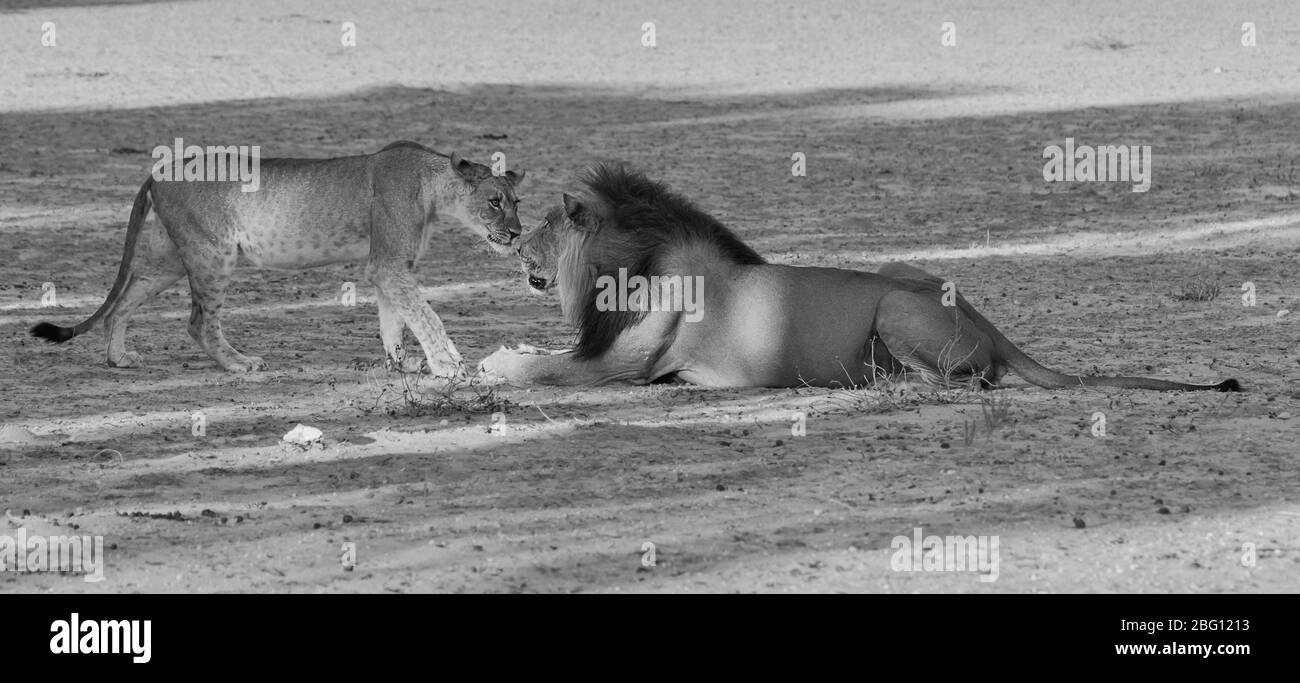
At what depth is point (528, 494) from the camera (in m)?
6.34

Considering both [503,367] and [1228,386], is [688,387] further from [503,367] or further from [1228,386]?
[1228,386]

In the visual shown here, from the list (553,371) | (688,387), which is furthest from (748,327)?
(553,371)

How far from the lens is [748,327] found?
26.4 feet

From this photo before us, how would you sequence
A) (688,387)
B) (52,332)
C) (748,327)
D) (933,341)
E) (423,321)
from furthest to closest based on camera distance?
(52,332) < (423,321) < (688,387) < (748,327) < (933,341)

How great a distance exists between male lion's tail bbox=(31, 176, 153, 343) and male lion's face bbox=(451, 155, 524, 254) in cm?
143

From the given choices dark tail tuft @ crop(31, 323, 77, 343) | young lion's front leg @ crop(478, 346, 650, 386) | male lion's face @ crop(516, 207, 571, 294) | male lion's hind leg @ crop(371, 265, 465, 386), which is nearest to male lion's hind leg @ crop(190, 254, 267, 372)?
dark tail tuft @ crop(31, 323, 77, 343)

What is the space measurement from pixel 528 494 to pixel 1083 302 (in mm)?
5120

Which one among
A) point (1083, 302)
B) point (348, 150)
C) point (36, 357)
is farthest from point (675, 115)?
point (36, 357)

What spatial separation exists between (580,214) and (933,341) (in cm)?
170

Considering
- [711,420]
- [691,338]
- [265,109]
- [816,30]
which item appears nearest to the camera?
[711,420]

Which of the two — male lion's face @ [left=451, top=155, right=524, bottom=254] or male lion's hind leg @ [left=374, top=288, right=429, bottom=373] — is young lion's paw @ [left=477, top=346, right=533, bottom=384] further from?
male lion's face @ [left=451, top=155, right=524, bottom=254]

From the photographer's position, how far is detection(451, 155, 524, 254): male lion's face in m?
8.88

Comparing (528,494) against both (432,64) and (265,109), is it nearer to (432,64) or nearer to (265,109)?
(265,109)

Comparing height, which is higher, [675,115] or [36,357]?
[675,115]
